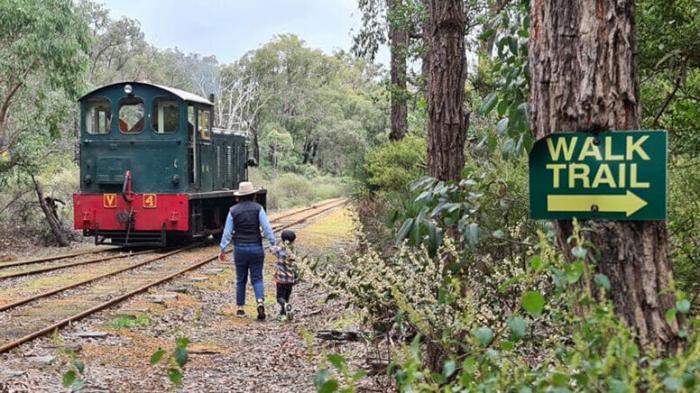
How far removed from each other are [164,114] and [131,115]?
0.97 m

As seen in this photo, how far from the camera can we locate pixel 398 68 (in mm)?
16703

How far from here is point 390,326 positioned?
540 cm

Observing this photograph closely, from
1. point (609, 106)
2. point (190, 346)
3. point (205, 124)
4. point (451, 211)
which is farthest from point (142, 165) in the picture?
point (609, 106)

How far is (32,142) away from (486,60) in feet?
34.5

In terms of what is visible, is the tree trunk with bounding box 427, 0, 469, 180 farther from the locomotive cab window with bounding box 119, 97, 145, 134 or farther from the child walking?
the locomotive cab window with bounding box 119, 97, 145, 134

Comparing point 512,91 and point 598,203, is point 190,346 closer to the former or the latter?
point 512,91

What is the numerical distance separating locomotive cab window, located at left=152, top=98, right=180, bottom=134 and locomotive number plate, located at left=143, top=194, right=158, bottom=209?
1.43 m

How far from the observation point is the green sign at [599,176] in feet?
8.83

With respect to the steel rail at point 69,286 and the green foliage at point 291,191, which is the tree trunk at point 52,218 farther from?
the green foliage at point 291,191

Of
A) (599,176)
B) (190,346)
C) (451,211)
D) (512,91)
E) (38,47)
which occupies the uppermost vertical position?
(38,47)

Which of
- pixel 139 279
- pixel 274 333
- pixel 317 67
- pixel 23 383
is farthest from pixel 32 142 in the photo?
pixel 317 67

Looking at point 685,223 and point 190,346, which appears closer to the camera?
point 685,223

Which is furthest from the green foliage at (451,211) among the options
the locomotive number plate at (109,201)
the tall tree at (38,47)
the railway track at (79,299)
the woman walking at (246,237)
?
the tall tree at (38,47)

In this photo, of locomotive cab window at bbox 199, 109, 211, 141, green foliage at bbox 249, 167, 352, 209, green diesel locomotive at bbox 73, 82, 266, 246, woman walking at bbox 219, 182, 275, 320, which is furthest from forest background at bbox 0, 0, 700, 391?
locomotive cab window at bbox 199, 109, 211, 141
